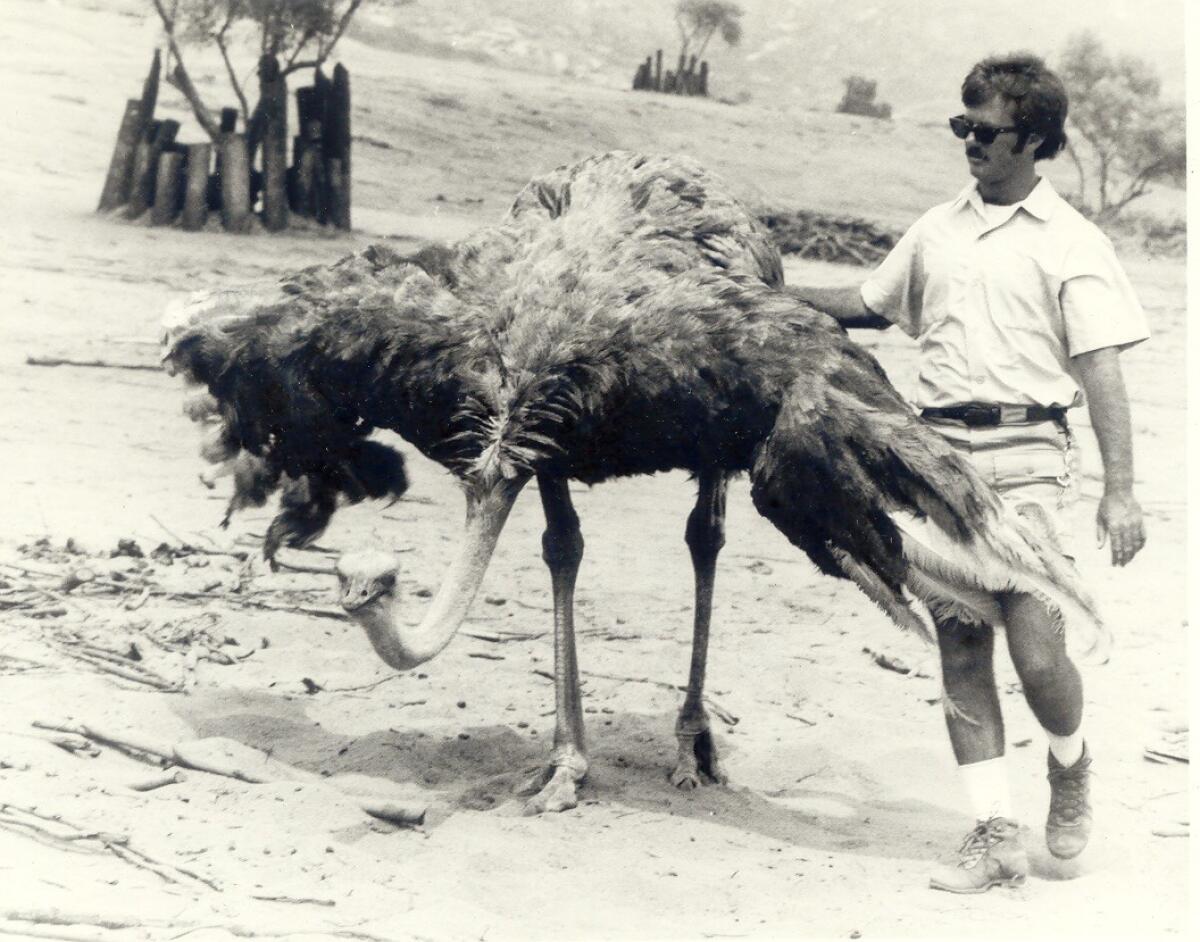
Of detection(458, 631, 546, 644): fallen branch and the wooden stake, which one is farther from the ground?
the wooden stake

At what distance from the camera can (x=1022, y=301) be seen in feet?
11.8

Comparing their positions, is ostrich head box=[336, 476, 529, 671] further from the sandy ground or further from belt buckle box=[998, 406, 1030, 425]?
belt buckle box=[998, 406, 1030, 425]

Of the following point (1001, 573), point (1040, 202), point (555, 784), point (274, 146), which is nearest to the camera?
point (1001, 573)

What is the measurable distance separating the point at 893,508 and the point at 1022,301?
0.56 meters

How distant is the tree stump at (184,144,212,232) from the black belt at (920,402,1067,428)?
811 centimetres

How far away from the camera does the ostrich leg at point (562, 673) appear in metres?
4.31

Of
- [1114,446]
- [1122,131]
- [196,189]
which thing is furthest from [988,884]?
[1122,131]

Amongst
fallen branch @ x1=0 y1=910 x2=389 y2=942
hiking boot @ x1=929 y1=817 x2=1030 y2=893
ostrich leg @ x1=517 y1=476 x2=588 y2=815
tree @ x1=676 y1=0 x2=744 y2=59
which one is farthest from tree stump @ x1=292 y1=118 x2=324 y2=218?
hiking boot @ x1=929 y1=817 x2=1030 y2=893

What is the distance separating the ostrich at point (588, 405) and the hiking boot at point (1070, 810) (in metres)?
0.41

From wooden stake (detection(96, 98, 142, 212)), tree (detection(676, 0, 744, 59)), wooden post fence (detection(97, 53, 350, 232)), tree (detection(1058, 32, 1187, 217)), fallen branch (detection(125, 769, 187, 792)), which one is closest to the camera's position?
fallen branch (detection(125, 769, 187, 792))

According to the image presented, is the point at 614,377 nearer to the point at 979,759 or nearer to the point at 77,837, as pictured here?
the point at 979,759

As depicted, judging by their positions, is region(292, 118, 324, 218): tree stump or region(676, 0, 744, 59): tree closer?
region(292, 118, 324, 218): tree stump

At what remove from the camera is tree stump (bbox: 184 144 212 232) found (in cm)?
1077

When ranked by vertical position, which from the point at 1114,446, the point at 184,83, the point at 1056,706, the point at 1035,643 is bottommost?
the point at 1056,706
